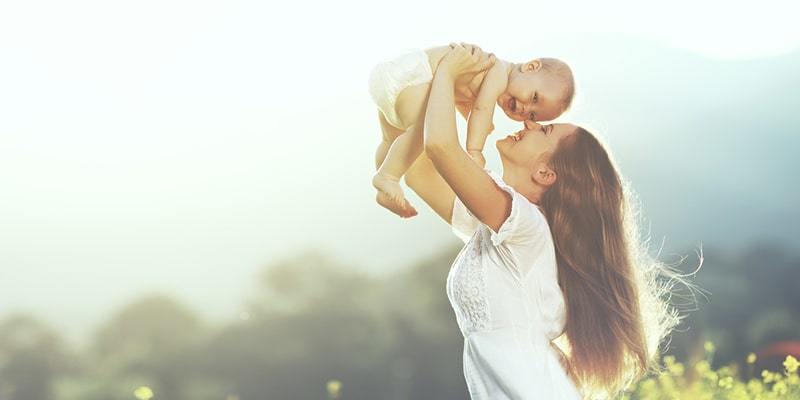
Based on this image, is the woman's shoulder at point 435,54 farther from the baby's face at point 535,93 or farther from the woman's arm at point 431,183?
the woman's arm at point 431,183

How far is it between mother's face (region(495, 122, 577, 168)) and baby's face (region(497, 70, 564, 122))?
9cm

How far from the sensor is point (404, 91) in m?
2.82

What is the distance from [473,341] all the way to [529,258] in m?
0.25

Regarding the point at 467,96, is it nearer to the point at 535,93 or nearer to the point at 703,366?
the point at 535,93

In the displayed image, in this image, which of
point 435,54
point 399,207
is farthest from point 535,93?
point 399,207

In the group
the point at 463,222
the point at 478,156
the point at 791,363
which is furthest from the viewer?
the point at 791,363

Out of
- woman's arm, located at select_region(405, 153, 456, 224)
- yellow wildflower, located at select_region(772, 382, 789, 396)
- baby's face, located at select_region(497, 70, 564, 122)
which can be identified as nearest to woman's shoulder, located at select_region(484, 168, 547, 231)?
baby's face, located at select_region(497, 70, 564, 122)

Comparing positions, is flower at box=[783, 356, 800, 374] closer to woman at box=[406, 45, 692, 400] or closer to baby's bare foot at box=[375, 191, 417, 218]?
woman at box=[406, 45, 692, 400]

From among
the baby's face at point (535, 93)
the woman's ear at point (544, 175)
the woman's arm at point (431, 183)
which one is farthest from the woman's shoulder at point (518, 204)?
the woman's arm at point (431, 183)

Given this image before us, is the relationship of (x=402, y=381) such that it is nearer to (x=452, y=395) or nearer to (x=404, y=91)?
(x=452, y=395)

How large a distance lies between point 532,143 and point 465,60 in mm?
281

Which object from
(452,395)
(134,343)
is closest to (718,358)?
(452,395)

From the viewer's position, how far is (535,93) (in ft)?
9.48

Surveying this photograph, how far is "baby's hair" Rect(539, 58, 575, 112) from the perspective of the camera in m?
2.91
